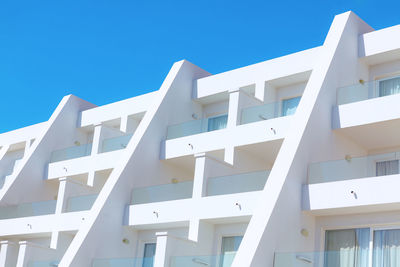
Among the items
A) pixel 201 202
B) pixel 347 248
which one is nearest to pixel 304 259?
pixel 347 248

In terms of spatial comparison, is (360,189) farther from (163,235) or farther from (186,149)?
(186,149)

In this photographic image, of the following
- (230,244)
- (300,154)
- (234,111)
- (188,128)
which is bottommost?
(230,244)

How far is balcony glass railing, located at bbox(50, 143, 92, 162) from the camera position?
27.8m

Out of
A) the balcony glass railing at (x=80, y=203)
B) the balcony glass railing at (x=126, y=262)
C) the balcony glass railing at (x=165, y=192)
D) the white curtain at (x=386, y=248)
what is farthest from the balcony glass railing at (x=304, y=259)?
the balcony glass railing at (x=80, y=203)

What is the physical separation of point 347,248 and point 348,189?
5.44 ft

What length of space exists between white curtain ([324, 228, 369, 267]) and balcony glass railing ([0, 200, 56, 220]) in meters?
12.3

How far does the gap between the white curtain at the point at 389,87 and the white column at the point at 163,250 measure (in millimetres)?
8756

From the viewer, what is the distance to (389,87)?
20.4 m

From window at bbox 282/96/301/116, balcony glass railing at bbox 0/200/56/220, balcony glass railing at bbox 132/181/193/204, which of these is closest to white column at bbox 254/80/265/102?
window at bbox 282/96/301/116

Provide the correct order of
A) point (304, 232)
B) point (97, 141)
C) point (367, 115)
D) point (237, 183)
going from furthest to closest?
1. point (97, 141)
2. point (237, 183)
3. point (367, 115)
4. point (304, 232)

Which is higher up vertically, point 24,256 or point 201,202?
point 201,202

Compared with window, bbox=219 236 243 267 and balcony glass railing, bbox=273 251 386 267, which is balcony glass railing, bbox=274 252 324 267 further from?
window, bbox=219 236 243 267

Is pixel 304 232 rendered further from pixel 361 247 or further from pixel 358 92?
pixel 358 92

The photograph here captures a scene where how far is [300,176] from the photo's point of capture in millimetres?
17078
